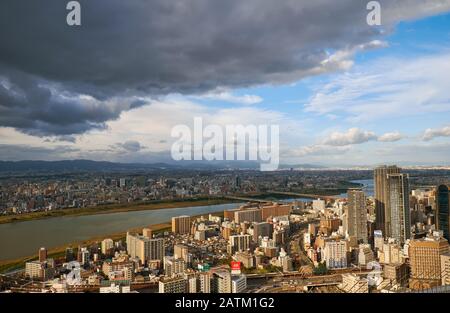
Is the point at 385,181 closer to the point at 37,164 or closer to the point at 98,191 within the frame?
the point at 98,191

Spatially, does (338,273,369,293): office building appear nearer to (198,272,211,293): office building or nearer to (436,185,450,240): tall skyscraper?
(198,272,211,293): office building

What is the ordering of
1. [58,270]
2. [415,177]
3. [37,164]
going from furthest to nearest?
[415,177], [37,164], [58,270]

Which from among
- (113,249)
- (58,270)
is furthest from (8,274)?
(113,249)

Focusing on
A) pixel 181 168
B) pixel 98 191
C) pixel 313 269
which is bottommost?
pixel 313 269

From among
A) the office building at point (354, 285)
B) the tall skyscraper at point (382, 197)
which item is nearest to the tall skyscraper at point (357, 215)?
the tall skyscraper at point (382, 197)

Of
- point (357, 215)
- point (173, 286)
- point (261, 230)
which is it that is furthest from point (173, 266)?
point (357, 215)

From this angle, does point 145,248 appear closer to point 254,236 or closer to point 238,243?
point 238,243

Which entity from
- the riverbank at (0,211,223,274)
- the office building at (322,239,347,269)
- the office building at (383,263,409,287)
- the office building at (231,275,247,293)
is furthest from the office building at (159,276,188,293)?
the office building at (322,239,347,269)

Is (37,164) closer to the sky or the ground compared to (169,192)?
closer to the sky
